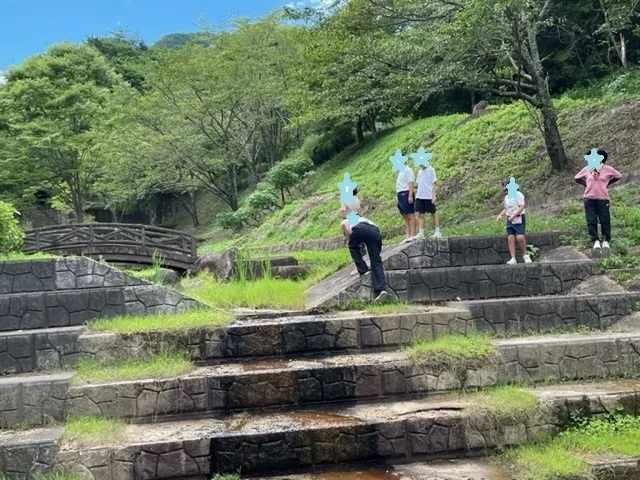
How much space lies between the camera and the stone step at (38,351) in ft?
20.2

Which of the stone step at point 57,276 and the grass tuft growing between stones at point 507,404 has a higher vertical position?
the stone step at point 57,276

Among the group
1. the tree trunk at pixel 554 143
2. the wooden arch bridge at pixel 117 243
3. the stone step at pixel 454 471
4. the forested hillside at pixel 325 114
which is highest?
the forested hillside at pixel 325 114

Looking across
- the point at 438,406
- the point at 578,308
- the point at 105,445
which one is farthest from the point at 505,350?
the point at 105,445

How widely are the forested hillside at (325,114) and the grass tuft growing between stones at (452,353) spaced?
18.1ft

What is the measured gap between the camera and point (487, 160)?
1688 cm

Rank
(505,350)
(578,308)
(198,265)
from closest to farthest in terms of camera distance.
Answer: (505,350), (578,308), (198,265)

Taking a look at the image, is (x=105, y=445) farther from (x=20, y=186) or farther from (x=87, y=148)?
(x=20, y=186)

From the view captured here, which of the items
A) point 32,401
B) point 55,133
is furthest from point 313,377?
point 55,133

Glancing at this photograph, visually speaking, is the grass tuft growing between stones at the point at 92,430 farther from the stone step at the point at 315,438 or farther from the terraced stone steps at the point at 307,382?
the terraced stone steps at the point at 307,382

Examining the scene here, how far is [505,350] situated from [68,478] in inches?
170

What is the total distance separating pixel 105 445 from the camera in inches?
185

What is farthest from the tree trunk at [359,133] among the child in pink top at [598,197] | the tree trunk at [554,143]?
the child in pink top at [598,197]

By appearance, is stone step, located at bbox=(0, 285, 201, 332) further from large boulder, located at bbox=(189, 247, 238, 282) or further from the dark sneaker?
large boulder, located at bbox=(189, 247, 238, 282)

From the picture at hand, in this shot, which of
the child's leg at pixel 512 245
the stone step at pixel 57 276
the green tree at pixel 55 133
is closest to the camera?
the stone step at pixel 57 276
